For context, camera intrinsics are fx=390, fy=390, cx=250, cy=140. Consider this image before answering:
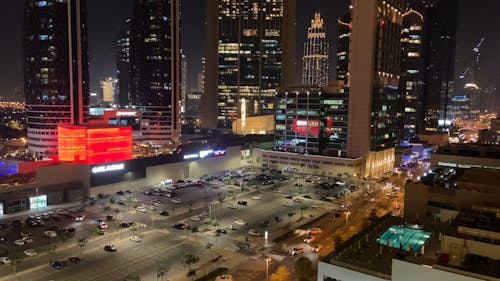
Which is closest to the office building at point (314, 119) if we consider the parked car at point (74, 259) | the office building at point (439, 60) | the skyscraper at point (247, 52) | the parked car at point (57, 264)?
the skyscraper at point (247, 52)

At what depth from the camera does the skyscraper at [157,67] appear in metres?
105

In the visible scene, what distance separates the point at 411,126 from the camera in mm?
137375

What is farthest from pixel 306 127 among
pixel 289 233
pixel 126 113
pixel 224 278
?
pixel 224 278

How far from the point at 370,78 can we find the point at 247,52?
63.1 metres

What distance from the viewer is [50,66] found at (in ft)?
265

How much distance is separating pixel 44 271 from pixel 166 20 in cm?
8453

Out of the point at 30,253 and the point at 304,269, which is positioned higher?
the point at 304,269

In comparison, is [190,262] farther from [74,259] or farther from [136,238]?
[74,259]

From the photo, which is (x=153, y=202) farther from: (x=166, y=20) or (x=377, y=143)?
(x=166, y=20)

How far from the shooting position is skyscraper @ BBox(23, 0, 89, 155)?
80562 mm

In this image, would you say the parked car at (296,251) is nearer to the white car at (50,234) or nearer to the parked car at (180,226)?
the parked car at (180,226)

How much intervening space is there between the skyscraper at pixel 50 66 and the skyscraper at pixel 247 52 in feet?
189

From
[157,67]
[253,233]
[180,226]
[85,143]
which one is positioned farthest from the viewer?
[157,67]

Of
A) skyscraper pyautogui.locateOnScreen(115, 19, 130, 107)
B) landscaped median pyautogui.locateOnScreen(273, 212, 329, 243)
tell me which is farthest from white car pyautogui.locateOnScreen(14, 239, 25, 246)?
skyscraper pyautogui.locateOnScreen(115, 19, 130, 107)
